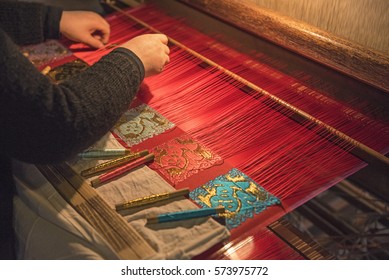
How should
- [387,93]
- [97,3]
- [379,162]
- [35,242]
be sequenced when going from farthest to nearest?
[97,3] < [387,93] < [379,162] < [35,242]

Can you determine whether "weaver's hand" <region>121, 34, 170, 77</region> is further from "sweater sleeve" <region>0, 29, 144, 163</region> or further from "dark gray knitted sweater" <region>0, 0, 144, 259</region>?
"sweater sleeve" <region>0, 29, 144, 163</region>

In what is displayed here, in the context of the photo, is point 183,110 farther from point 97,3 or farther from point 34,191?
point 97,3

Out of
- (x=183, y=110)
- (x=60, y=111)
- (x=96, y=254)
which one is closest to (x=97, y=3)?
(x=183, y=110)

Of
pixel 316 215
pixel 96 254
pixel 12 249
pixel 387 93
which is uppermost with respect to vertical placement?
pixel 387 93

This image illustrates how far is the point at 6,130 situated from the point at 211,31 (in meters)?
0.99

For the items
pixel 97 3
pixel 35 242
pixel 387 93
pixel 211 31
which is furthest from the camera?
pixel 97 3

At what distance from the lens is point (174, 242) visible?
860 mm

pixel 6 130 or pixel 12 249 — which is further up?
pixel 6 130

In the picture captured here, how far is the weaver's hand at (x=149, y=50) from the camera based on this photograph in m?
1.15

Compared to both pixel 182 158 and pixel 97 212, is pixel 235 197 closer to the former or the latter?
pixel 182 158

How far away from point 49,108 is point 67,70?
70 cm

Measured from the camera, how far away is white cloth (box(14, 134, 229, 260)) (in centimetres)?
86

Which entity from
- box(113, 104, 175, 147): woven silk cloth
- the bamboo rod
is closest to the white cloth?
box(113, 104, 175, 147): woven silk cloth

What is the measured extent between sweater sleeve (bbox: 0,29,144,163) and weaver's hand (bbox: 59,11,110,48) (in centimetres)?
64
